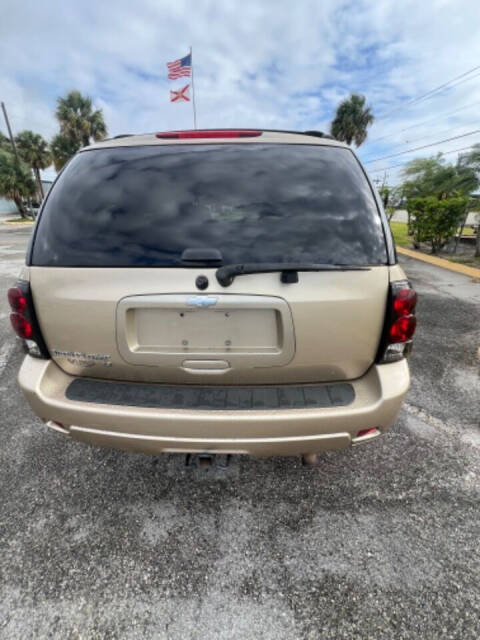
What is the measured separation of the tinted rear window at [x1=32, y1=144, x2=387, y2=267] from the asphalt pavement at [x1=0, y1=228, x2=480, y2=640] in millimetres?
1437

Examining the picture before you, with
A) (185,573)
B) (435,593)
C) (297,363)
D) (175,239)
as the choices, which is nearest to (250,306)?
(297,363)

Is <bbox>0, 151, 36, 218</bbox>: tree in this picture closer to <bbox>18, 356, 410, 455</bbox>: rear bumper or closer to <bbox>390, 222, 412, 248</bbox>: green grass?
<bbox>390, 222, 412, 248</bbox>: green grass

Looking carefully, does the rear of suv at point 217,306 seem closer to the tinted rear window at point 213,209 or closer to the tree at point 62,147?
the tinted rear window at point 213,209

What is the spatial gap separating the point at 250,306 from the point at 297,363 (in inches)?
14.8

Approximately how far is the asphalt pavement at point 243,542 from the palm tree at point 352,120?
39871 mm

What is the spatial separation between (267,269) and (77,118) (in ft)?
128

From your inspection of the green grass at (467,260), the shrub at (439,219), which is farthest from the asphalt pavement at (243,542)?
the shrub at (439,219)

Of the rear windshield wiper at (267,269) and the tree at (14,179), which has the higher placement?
the tree at (14,179)

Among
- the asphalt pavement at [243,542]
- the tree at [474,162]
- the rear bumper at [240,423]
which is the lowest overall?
the asphalt pavement at [243,542]

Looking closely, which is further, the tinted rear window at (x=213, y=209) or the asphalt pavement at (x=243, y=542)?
the tinted rear window at (x=213, y=209)

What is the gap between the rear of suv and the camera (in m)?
1.50

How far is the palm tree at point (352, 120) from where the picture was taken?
115 ft

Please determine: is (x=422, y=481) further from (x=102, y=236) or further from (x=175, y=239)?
(x=102, y=236)

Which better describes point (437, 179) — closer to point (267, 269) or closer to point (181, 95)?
point (181, 95)
